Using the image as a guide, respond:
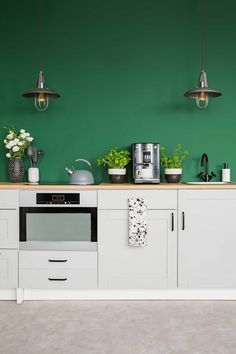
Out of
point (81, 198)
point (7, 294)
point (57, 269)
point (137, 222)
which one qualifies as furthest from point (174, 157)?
point (7, 294)

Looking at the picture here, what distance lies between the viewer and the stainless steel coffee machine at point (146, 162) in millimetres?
3385

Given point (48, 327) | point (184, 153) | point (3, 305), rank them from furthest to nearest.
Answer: point (184, 153), point (3, 305), point (48, 327)

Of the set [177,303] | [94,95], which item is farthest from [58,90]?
A: [177,303]

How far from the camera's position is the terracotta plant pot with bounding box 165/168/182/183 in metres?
3.50

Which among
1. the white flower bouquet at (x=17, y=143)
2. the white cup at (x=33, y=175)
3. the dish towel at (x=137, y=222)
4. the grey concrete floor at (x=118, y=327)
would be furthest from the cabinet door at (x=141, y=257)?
the white flower bouquet at (x=17, y=143)

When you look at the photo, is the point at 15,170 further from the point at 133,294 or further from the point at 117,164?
the point at 133,294

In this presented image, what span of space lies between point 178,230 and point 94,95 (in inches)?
62.5

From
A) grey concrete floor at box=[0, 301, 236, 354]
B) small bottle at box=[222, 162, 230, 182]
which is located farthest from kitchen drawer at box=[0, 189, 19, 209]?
small bottle at box=[222, 162, 230, 182]

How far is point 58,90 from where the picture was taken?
377cm

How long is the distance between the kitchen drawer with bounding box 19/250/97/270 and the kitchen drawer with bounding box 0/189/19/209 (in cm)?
41

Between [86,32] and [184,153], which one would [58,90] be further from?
[184,153]

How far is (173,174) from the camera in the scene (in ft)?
11.5

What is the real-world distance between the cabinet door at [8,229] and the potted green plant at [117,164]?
0.93m

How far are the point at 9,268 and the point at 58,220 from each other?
58cm
